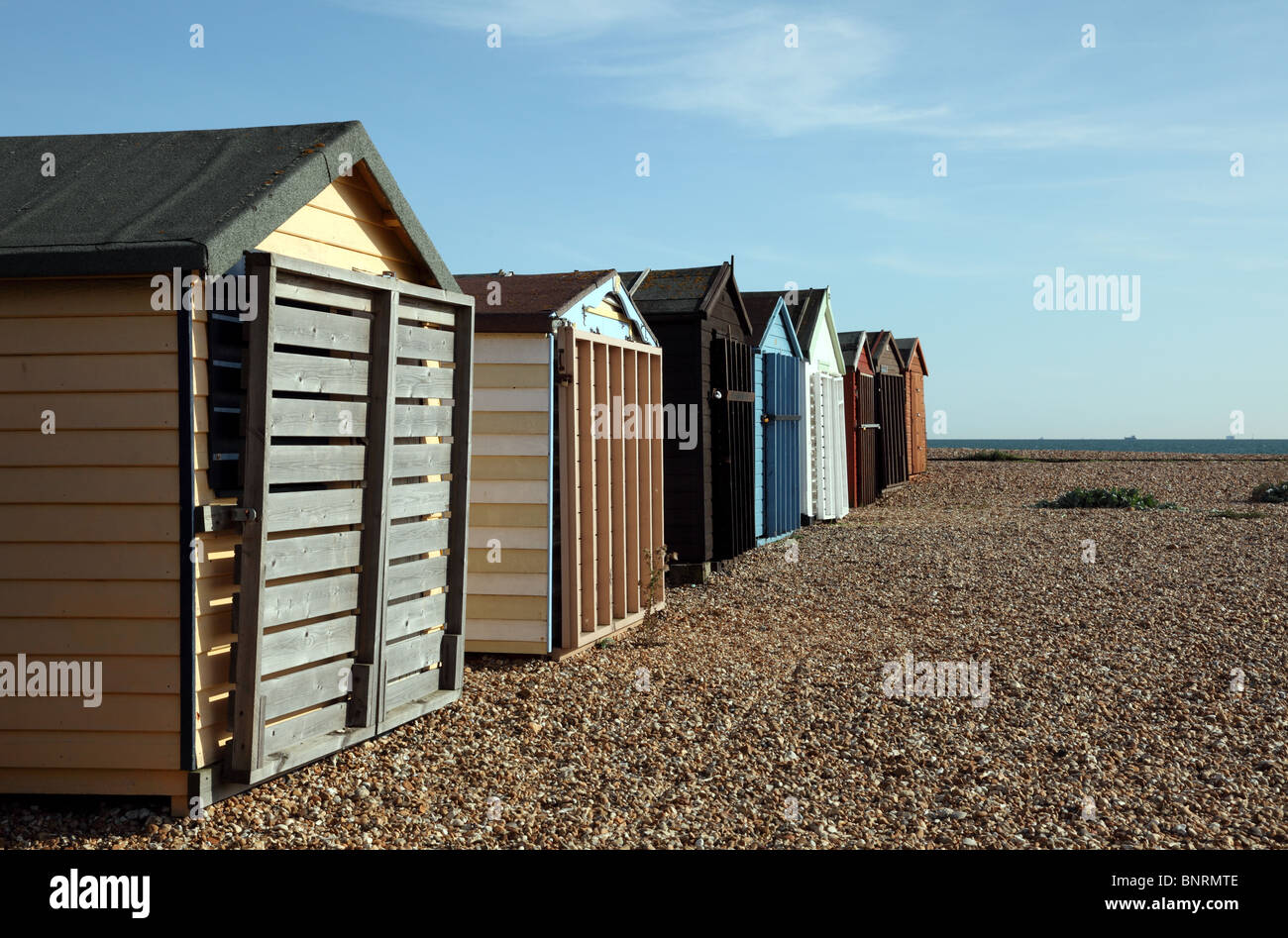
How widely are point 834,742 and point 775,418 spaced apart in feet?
27.8

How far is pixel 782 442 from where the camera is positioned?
14.3 m

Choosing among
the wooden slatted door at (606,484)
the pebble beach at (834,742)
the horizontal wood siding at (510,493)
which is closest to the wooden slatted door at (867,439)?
the pebble beach at (834,742)

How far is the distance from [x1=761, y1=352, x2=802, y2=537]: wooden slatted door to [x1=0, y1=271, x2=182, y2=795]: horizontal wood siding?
32.8 ft

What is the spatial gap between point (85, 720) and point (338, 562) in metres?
1.30

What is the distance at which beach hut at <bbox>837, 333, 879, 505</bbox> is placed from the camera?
20125 millimetres

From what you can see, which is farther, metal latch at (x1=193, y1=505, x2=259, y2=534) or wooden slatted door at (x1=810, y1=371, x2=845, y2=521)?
wooden slatted door at (x1=810, y1=371, x2=845, y2=521)

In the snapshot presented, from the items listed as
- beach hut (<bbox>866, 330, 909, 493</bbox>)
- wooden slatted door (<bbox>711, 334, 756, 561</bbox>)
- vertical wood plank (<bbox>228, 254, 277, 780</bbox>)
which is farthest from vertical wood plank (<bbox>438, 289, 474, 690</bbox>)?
beach hut (<bbox>866, 330, 909, 493</bbox>)

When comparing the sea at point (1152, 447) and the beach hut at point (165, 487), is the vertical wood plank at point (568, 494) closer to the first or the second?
the beach hut at point (165, 487)

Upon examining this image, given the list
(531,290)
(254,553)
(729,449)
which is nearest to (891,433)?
(729,449)

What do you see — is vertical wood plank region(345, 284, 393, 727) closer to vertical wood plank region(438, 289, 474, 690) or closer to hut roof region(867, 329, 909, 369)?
vertical wood plank region(438, 289, 474, 690)

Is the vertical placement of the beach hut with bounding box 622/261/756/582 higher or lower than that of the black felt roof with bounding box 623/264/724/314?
lower

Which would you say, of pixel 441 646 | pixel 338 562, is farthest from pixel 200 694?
pixel 441 646
